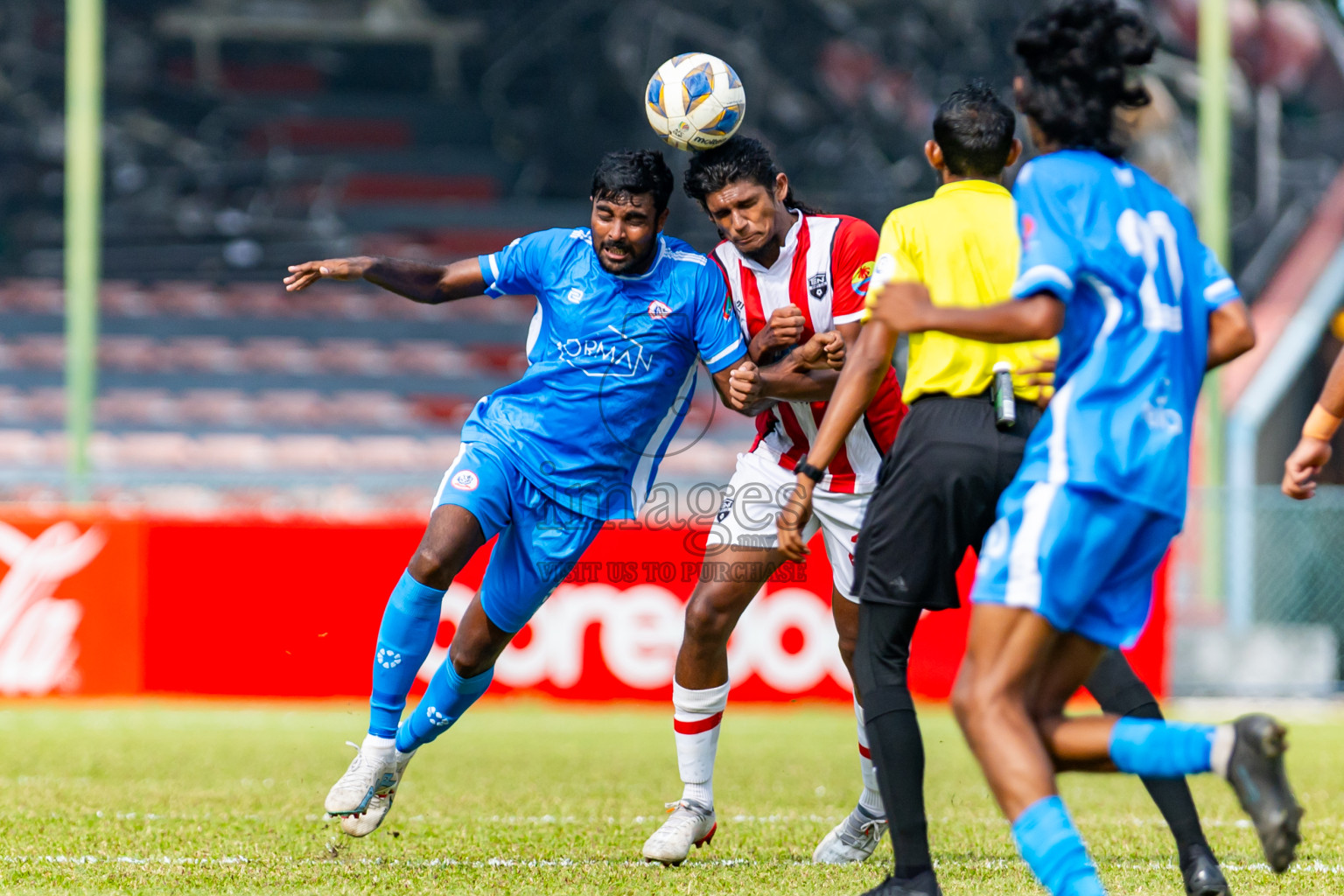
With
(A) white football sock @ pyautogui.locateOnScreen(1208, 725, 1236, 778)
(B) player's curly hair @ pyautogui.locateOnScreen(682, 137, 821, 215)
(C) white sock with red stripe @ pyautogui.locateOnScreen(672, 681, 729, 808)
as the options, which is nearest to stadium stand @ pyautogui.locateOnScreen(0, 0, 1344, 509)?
(C) white sock with red stripe @ pyautogui.locateOnScreen(672, 681, 729, 808)

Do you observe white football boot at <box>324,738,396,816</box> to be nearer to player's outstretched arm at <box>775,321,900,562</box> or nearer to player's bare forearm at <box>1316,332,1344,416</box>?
player's outstretched arm at <box>775,321,900,562</box>

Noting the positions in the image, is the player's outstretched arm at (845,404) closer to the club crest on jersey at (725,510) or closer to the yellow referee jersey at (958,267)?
the yellow referee jersey at (958,267)

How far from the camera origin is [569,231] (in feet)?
17.5

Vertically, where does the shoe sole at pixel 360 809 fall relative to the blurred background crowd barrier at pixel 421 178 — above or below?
below

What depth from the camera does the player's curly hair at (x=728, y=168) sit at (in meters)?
4.95

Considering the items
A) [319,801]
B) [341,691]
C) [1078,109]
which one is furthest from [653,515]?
[1078,109]

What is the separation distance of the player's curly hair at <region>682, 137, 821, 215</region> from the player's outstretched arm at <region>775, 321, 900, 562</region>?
1.28 m

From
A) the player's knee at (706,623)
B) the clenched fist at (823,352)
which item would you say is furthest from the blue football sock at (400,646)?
the clenched fist at (823,352)

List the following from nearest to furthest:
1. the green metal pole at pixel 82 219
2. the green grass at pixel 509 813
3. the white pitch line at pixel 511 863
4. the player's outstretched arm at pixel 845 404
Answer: the player's outstretched arm at pixel 845 404 → the green grass at pixel 509 813 → the white pitch line at pixel 511 863 → the green metal pole at pixel 82 219

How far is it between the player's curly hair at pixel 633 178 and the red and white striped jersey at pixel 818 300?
0.34m

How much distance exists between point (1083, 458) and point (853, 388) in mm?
803

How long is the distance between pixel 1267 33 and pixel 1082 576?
19.2 metres

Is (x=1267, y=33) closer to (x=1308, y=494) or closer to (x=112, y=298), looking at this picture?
(x=112, y=298)

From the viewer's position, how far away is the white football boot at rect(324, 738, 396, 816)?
190 inches
